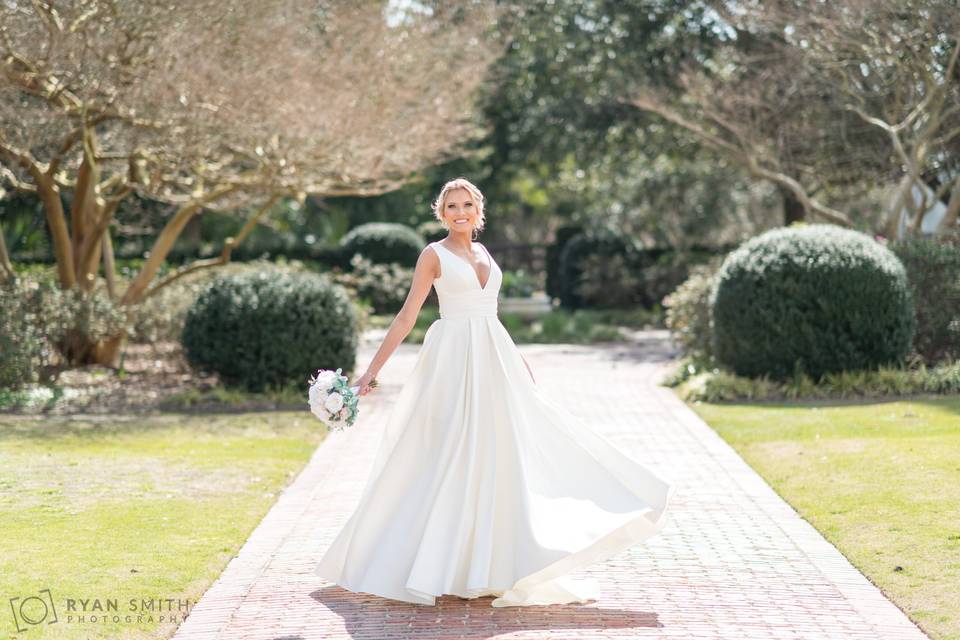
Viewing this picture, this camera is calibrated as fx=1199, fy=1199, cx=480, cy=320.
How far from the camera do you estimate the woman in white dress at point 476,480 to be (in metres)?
5.00

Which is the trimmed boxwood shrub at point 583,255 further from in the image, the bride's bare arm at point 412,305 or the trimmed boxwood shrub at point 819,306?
the bride's bare arm at point 412,305

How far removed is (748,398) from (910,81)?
6.28 metres

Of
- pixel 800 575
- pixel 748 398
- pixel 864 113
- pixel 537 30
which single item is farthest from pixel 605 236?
pixel 800 575

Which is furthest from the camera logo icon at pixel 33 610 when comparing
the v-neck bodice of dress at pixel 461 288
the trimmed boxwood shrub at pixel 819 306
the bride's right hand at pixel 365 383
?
the trimmed boxwood shrub at pixel 819 306

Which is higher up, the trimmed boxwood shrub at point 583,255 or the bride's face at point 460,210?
the bride's face at point 460,210

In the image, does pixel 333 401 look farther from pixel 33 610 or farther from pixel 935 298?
pixel 935 298

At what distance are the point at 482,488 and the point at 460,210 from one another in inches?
49.4

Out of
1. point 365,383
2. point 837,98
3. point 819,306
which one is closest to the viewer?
point 365,383

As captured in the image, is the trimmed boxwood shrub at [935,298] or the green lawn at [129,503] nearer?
the green lawn at [129,503]

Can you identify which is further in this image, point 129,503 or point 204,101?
point 204,101

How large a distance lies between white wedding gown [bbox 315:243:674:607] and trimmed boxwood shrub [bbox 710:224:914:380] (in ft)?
23.0

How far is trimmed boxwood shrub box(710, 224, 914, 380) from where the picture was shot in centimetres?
1179

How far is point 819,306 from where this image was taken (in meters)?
11.9

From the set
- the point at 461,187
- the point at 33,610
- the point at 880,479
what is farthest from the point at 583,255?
the point at 33,610
